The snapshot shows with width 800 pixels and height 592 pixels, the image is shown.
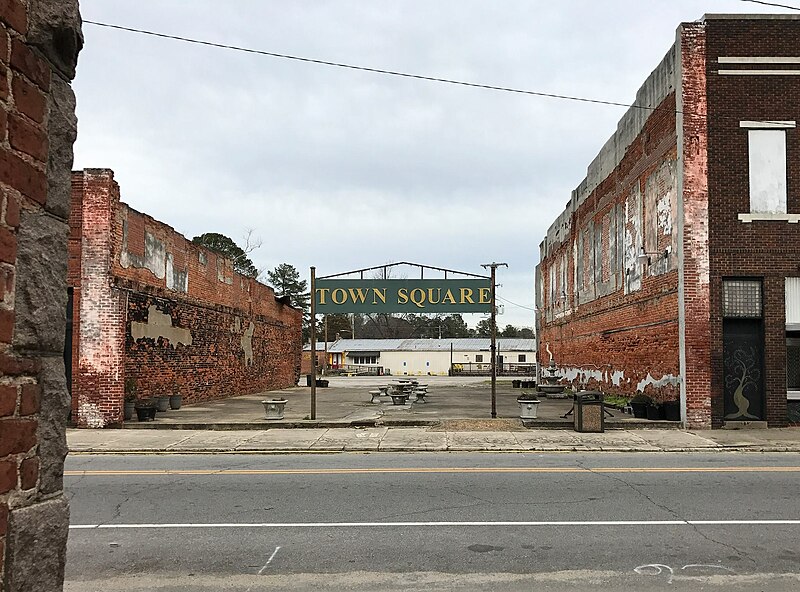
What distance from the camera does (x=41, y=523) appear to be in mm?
2631

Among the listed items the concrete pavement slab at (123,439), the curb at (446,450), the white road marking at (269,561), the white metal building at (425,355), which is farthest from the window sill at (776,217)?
the white metal building at (425,355)

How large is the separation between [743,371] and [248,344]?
20.8 metres

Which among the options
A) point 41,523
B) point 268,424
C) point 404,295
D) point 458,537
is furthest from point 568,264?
point 41,523

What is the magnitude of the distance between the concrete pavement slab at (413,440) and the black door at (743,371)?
7634mm

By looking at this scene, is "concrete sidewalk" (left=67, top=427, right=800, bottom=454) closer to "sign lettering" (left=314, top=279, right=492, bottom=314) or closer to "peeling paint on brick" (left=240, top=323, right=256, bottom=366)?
"sign lettering" (left=314, top=279, right=492, bottom=314)

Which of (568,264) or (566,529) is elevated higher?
(568,264)

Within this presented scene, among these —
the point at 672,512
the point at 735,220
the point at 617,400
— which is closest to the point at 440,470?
the point at 672,512

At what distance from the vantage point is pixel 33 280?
2602mm

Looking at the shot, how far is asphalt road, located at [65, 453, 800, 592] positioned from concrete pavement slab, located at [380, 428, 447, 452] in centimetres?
259

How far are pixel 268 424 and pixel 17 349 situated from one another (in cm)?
1699

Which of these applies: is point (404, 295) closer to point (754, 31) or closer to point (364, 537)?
point (754, 31)

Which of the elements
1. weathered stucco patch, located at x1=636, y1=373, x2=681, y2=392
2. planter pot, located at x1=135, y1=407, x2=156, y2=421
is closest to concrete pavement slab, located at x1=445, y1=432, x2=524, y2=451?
weathered stucco patch, located at x1=636, y1=373, x2=681, y2=392

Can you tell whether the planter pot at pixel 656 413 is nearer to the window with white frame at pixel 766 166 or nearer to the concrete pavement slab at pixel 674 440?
the concrete pavement slab at pixel 674 440

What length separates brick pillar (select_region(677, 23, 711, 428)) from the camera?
1909cm
